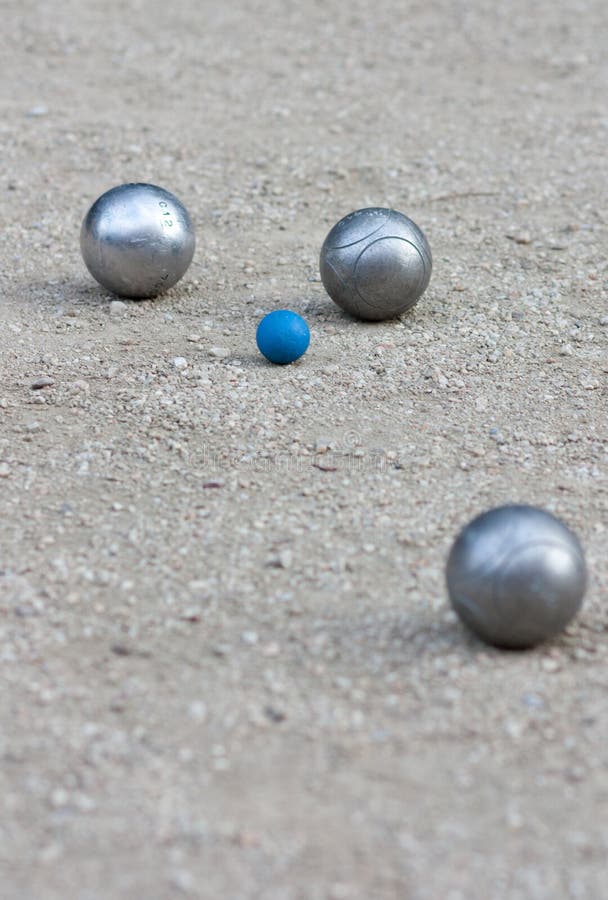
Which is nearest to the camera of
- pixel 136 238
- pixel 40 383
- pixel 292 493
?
pixel 292 493

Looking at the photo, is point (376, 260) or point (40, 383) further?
point (376, 260)

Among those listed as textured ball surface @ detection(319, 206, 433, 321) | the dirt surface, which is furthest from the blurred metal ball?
textured ball surface @ detection(319, 206, 433, 321)

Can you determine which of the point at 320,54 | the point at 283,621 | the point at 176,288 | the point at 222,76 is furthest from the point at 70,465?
the point at 320,54

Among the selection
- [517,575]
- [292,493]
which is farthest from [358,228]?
[517,575]

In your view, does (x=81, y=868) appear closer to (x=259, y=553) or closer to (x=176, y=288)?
(x=259, y=553)

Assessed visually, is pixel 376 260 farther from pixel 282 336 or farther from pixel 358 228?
pixel 282 336

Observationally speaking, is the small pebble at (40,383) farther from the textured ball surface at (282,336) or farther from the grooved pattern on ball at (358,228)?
the grooved pattern on ball at (358,228)

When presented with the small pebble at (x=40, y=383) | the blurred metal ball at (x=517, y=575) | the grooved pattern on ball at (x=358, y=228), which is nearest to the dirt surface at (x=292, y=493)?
the small pebble at (x=40, y=383)
